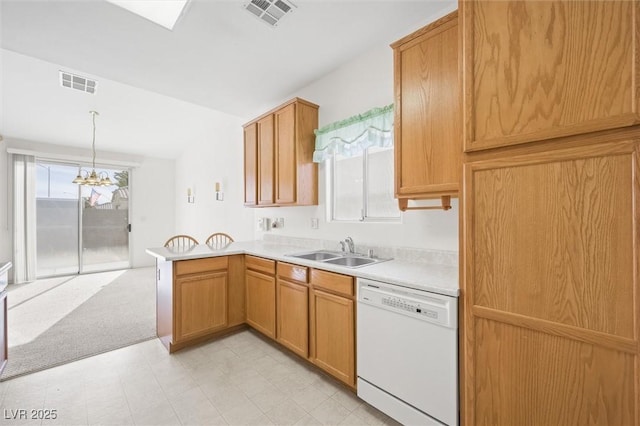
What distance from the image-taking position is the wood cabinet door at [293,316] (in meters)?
2.17

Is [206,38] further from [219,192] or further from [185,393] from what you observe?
[219,192]

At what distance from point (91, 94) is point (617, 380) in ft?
17.9

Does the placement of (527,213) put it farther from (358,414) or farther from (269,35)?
(269,35)

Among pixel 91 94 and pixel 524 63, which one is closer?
pixel 524 63

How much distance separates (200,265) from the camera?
2.58 metres

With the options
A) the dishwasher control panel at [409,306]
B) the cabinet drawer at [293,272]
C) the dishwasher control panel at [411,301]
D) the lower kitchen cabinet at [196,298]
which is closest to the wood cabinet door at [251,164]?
the lower kitchen cabinet at [196,298]

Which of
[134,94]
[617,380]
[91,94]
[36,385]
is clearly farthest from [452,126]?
[91,94]

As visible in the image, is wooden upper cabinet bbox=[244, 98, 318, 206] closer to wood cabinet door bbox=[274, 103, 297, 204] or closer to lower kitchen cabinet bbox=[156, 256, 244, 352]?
wood cabinet door bbox=[274, 103, 297, 204]

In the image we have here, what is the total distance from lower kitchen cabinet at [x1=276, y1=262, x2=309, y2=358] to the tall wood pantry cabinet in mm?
1208

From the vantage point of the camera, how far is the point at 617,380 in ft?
3.09

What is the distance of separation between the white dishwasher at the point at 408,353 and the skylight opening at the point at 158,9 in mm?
2329

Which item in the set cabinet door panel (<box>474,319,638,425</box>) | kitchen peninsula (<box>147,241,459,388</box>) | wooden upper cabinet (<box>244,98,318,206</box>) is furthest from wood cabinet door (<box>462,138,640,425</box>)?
wooden upper cabinet (<box>244,98,318,206</box>)

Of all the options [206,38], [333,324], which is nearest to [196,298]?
[333,324]

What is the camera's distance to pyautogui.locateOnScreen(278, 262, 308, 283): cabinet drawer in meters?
2.17
